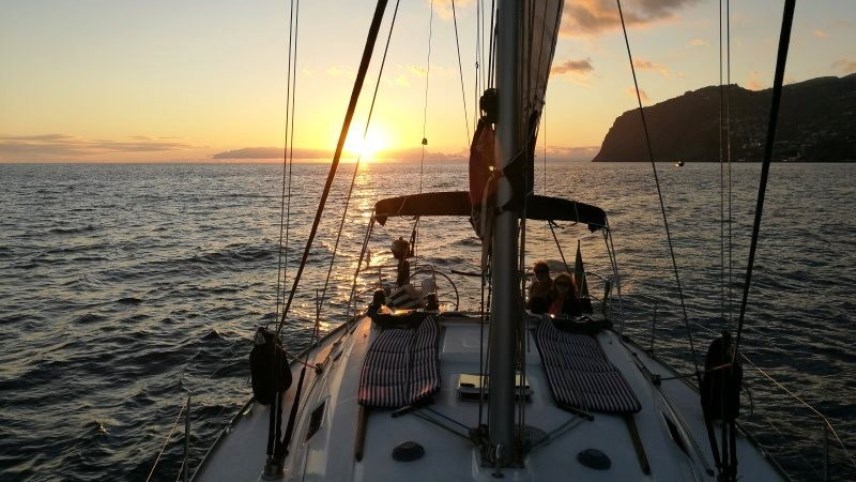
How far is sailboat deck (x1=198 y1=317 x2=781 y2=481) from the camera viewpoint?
5031mm

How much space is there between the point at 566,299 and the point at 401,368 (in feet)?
12.3

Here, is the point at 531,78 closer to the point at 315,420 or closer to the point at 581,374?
the point at 581,374

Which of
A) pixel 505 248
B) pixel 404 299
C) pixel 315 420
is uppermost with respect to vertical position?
pixel 505 248

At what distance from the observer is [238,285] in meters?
23.8

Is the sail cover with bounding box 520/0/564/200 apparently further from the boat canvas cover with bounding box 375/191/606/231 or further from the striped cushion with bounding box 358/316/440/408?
the boat canvas cover with bounding box 375/191/606/231

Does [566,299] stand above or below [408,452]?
above

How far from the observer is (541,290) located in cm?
1027

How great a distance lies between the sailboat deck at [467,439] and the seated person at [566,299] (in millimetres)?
2167

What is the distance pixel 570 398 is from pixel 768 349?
12.5 m

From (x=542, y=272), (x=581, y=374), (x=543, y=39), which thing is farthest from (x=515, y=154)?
(x=542, y=272)

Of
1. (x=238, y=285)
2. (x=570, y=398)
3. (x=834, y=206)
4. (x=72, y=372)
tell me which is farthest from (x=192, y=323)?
(x=834, y=206)

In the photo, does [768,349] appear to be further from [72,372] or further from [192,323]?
[72,372]

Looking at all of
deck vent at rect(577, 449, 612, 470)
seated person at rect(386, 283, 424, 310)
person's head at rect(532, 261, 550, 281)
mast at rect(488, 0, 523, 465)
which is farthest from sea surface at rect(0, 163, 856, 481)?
seated person at rect(386, 283, 424, 310)

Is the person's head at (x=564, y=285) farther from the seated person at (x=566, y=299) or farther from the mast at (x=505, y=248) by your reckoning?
the mast at (x=505, y=248)
